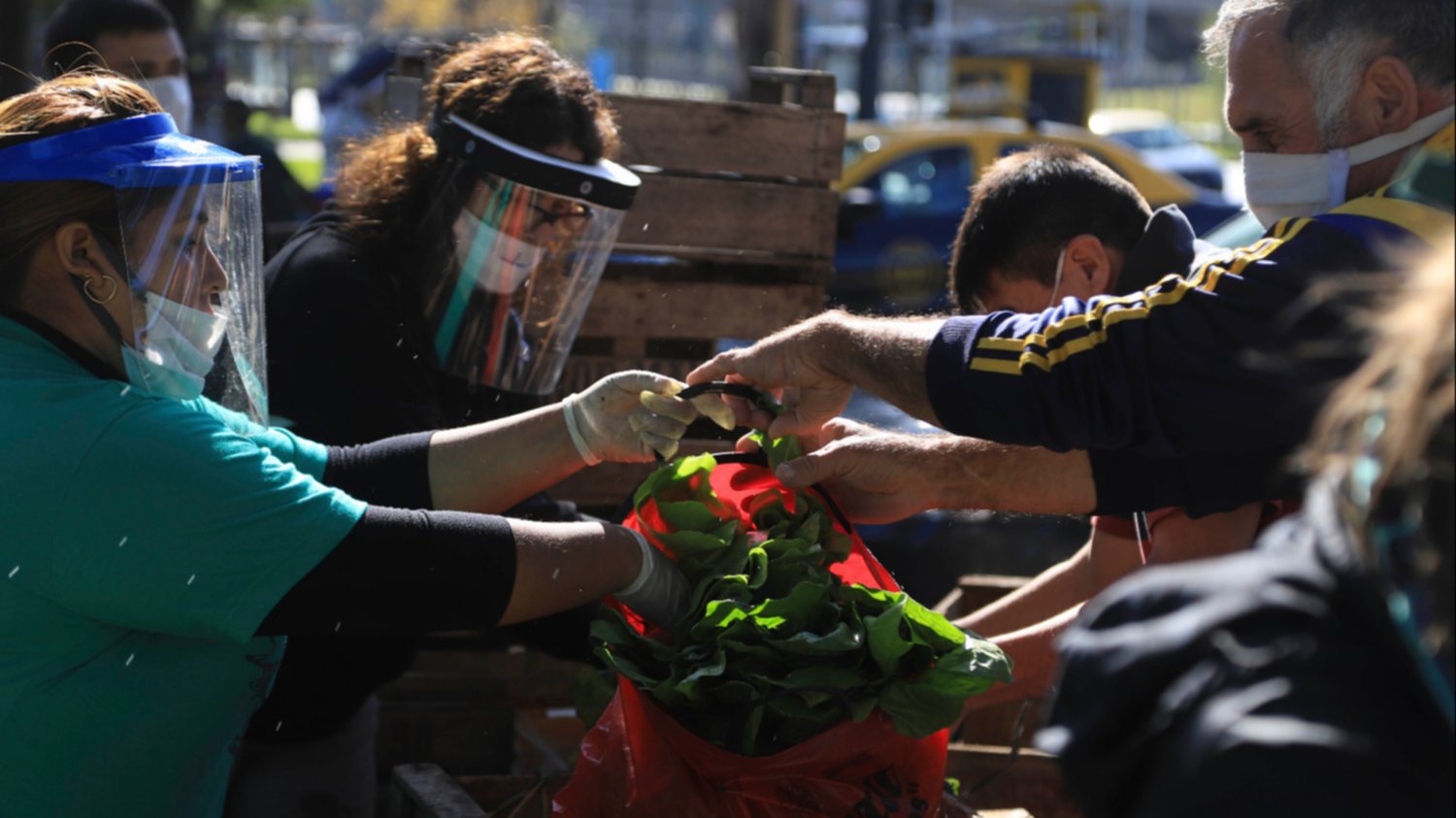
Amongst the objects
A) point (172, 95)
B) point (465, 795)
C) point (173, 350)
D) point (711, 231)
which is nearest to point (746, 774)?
point (465, 795)

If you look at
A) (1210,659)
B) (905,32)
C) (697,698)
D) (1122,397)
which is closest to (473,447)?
(697,698)

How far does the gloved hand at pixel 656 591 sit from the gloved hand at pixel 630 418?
0.27 metres

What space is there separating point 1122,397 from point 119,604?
1.42m

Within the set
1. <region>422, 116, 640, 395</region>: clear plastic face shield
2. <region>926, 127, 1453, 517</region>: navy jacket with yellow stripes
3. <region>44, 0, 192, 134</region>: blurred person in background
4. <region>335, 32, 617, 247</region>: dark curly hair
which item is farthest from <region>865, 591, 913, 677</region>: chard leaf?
<region>44, 0, 192, 134</region>: blurred person in background

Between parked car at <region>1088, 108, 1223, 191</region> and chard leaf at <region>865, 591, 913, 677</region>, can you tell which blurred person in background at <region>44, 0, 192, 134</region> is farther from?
parked car at <region>1088, 108, 1223, 191</region>

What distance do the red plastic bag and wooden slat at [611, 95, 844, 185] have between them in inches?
73.9

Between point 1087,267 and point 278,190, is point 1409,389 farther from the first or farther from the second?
point 278,190

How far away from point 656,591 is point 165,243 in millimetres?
928

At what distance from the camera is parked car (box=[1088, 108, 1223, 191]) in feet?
60.8

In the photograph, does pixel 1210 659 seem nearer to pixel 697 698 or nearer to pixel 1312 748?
pixel 1312 748

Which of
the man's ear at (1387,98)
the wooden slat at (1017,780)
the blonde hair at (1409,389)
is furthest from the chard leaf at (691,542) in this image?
the blonde hair at (1409,389)

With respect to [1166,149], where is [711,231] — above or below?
above

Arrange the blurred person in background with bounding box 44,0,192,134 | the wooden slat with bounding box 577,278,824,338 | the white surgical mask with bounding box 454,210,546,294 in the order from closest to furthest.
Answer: the white surgical mask with bounding box 454,210,546,294 → the wooden slat with bounding box 577,278,824,338 → the blurred person in background with bounding box 44,0,192,134

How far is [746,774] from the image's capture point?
2143 mm
